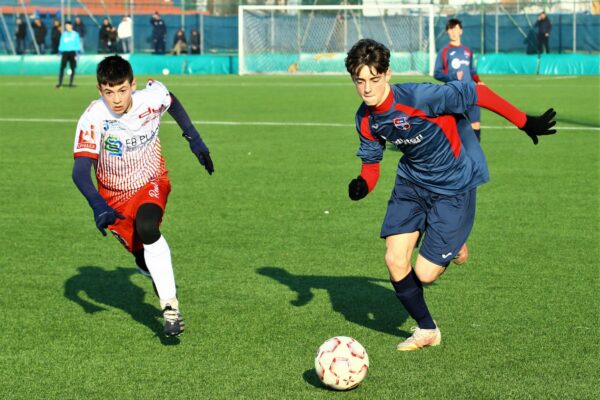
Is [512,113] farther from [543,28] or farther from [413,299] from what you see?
[543,28]

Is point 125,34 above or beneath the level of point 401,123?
above

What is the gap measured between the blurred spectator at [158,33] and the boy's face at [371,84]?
42.0 m

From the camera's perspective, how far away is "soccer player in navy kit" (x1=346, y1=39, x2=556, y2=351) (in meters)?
6.29

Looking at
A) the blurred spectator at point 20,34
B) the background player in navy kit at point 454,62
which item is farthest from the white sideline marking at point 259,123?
the blurred spectator at point 20,34

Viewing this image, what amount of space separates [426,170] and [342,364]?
1475 millimetres

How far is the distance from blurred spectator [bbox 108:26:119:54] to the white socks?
4150 centimetres

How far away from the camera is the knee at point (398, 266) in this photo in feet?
21.1

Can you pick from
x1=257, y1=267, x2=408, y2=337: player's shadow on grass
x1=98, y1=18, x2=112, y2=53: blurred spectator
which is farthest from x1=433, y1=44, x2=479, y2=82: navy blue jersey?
x1=98, y1=18, x2=112, y2=53: blurred spectator

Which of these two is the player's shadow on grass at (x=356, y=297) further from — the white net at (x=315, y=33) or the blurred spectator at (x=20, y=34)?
the blurred spectator at (x=20, y=34)

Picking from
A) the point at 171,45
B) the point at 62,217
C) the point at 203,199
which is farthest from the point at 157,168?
the point at 171,45

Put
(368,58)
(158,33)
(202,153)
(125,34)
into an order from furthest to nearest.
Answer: (158,33) < (125,34) < (202,153) < (368,58)

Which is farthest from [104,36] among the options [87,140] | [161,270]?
[161,270]

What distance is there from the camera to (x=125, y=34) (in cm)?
4697

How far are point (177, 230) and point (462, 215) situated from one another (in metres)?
4.50
